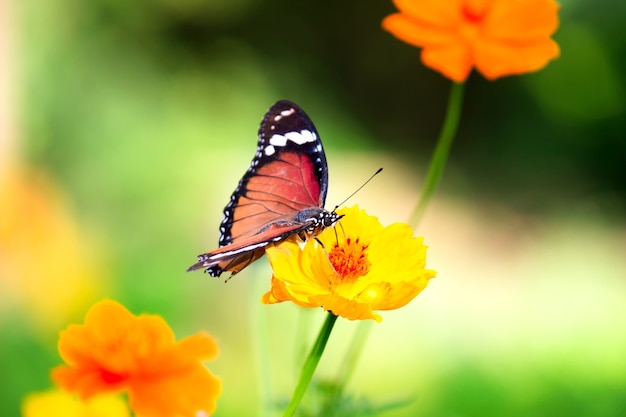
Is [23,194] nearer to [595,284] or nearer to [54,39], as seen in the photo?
[54,39]

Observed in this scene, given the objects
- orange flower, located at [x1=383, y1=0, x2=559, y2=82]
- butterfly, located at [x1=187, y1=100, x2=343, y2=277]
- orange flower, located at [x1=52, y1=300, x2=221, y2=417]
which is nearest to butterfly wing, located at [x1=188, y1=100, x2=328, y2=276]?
butterfly, located at [x1=187, y1=100, x2=343, y2=277]

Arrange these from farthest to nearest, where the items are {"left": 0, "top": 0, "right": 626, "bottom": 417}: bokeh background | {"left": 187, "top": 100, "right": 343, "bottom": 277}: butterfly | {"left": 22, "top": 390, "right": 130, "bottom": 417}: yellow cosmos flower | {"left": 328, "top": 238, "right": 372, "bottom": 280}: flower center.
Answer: {"left": 0, "top": 0, "right": 626, "bottom": 417}: bokeh background < {"left": 187, "top": 100, "right": 343, "bottom": 277}: butterfly < {"left": 328, "top": 238, "right": 372, "bottom": 280}: flower center < {"left": 22, "top": 390, "right": 130, "bottom": 417}: yellow cosmos flower

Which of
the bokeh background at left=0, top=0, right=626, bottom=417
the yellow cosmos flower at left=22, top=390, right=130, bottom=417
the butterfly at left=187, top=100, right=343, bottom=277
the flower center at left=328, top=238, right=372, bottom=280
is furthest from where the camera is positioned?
the bokeh background at left=0, top=0, right=626, bottom=417

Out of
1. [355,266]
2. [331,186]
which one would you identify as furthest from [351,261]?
[331,186]

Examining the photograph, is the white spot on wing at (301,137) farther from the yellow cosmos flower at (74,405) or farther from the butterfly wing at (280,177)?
the yellow cosmos flower at (74,405)

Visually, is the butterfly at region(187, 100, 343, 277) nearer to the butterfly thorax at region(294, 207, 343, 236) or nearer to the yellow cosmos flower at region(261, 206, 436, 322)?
the butterfly thorax at region(294, 207, 343, 236)

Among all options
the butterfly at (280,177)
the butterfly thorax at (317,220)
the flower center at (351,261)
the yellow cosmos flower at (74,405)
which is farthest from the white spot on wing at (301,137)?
the yellow cosmos flower at (74,405)
